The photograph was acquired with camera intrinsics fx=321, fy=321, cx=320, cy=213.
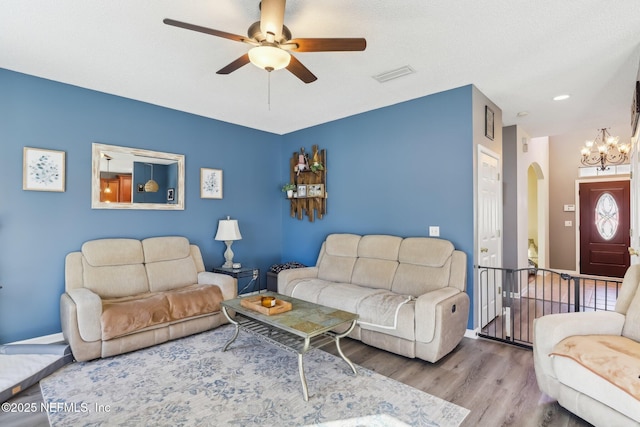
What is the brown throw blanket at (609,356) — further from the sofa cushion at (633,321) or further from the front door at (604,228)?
the front door at (604,228)

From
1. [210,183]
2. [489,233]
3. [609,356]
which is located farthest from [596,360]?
[210,183]

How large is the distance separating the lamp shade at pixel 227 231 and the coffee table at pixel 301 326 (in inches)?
58.1

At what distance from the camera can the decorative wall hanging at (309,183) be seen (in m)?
4.83

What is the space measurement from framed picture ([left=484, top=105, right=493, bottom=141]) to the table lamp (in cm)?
335

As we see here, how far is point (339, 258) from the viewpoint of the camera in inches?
166

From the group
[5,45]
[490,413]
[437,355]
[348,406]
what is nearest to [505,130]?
[437,355]

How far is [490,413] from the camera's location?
6.82 feet

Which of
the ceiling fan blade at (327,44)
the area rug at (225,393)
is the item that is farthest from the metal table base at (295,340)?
the ceiling fan blade at (327,44)

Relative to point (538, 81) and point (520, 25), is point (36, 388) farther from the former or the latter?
point (538, 81)

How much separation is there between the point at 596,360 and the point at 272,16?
2.72m

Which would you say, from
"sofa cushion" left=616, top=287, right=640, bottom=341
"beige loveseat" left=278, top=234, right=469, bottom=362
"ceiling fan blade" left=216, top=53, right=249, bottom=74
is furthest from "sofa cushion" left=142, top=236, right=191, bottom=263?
"sofa cushion" left=616, top=287, right=640, bottom=341

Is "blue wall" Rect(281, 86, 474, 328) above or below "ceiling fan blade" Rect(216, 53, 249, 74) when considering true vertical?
below

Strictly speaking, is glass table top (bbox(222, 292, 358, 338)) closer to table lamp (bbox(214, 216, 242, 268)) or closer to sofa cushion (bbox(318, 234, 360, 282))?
sofa cushion (bbox(318, 234, 360, 282))

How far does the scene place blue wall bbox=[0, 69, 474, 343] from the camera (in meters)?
3.10
